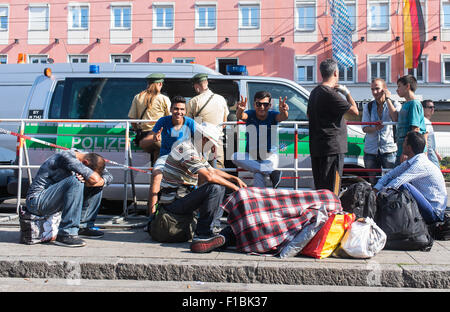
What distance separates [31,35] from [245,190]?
26.2 meters

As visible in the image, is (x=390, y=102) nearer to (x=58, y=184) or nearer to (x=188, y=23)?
(x=58, y=184)

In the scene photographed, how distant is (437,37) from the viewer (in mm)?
25094

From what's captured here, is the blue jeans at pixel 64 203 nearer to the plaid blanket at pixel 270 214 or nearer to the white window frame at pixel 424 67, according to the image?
the plaid blanket at pixel 270 214

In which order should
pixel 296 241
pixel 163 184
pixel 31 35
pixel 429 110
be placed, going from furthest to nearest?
pixel 31 35, pixel 429 110, pixel 163 184, pixel 296 241

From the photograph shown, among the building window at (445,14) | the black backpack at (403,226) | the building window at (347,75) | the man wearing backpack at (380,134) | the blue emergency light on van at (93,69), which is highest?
the building window at (445,14)

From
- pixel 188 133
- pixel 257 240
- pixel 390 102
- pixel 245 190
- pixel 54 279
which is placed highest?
pixel 390 102

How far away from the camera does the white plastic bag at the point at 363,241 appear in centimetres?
437

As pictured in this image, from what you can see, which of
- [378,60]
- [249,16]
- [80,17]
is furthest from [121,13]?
[378,60]

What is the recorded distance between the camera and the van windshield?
7293mm

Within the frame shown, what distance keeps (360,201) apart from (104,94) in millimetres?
4455

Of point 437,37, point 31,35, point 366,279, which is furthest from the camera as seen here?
point 31,35

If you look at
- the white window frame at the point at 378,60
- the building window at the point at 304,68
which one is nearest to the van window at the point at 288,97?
the building window at the point at 304,68

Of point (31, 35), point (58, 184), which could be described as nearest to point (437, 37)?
point (31, 35)

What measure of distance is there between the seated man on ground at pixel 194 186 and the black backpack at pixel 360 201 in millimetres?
1193
